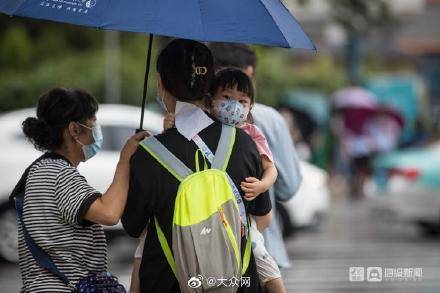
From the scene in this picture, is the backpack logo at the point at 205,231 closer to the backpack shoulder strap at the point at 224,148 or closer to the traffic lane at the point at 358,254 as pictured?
the backpack shoulder strap at the point at 224,148

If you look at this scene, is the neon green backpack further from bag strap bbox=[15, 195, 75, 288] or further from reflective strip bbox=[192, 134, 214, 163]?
bag strap bbox=[15, 195, 75, 288]

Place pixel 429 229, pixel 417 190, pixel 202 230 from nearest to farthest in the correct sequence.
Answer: pixel 202 230 < pixel 417 190 < pixel 429 229

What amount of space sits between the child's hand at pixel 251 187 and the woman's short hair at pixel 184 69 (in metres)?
0.37

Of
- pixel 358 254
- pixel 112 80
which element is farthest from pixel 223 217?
pixel 112 80

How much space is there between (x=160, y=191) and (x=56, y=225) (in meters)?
0.44

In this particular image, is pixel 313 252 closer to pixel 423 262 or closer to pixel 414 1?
pixel 423 262

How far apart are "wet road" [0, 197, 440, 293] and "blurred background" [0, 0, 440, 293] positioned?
18 millimetres

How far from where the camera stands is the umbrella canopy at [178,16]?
11.6ft

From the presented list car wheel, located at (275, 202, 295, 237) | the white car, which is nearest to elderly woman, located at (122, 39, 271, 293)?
the white car

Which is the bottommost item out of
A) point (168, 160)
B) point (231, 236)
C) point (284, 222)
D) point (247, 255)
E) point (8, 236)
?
point (284, 222)

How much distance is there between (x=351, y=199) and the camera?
1934 centimetres

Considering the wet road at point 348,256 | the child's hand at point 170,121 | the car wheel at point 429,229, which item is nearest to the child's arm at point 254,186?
the child's hand at point 170,121

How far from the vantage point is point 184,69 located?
3615 mm

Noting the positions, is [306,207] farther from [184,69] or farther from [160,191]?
A: [160,191]
